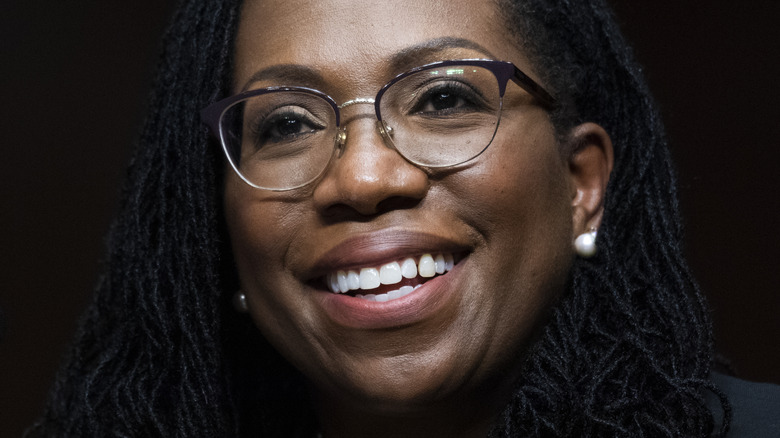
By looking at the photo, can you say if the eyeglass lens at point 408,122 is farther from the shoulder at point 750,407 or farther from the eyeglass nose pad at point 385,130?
the shoulder at point 750,407

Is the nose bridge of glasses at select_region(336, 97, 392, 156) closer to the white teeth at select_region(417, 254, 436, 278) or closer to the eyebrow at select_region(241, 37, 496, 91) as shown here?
the eyebrow at select_region(241, 37, 496, 91)

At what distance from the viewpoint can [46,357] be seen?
304 cm

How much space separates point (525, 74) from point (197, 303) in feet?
2.61

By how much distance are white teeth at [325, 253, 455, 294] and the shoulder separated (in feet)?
1.90

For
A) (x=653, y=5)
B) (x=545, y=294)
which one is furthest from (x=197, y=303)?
(x=653, y=5)

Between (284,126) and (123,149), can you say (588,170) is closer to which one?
(284,126)

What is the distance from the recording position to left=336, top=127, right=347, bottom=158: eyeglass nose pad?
1.86 m

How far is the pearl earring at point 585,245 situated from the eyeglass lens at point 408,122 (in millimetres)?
296

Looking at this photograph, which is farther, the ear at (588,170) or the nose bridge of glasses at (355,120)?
the ear at (588,170)

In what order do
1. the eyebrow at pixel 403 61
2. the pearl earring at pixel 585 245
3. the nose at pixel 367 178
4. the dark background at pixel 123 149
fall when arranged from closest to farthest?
1. the nose at pixel 367 178
2. the eyebrow at pixel 403 61
3. the pearl earring at pixel 585 245
4. the dark background at pixel 123 149

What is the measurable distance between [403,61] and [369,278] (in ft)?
1.29

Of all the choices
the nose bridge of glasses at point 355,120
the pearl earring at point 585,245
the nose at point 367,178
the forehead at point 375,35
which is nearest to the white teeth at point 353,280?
the nose at point 367,178

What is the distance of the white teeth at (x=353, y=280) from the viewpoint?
1.87m

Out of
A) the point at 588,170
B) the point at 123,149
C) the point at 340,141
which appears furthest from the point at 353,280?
the point at 123,149
